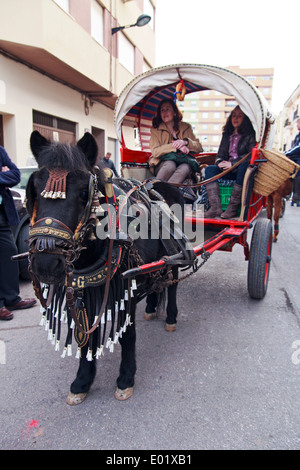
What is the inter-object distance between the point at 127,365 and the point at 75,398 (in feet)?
1.33

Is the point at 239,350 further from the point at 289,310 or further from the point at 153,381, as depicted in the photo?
the point at 289,310

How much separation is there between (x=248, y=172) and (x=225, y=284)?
1.67 m

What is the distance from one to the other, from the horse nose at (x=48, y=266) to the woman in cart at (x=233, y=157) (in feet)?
8.59

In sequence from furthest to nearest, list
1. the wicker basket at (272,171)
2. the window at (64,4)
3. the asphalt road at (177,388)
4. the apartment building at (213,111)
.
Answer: the apartment building at (213,111) < the window at (64,4) < the wicker basket at (272,171) < the asphalt road at (177,388)


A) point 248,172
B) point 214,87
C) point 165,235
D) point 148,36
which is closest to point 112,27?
point 148,36

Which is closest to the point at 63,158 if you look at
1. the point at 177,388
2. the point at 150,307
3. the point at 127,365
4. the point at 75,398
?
the point at 127,365

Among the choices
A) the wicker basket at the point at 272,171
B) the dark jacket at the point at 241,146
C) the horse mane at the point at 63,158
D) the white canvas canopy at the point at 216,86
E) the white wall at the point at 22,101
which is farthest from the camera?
the white wall at the point at 22,101

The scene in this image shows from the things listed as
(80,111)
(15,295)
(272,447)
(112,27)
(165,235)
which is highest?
(112,27)

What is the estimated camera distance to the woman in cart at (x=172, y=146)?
3.68 metres

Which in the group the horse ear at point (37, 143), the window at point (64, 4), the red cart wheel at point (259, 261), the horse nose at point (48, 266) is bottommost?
the red cart wheel at point (259, 261)

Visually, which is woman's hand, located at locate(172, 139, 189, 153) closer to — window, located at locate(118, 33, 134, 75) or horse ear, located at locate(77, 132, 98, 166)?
horse ear, located at locate(77, 132, 98, 166)

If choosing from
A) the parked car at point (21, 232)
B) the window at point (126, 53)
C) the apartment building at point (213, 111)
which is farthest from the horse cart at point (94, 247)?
the apartment building at point (213, 111)

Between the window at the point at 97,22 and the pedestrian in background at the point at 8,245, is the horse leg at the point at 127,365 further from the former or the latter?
the window at the point at 97,22

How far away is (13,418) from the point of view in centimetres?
191
